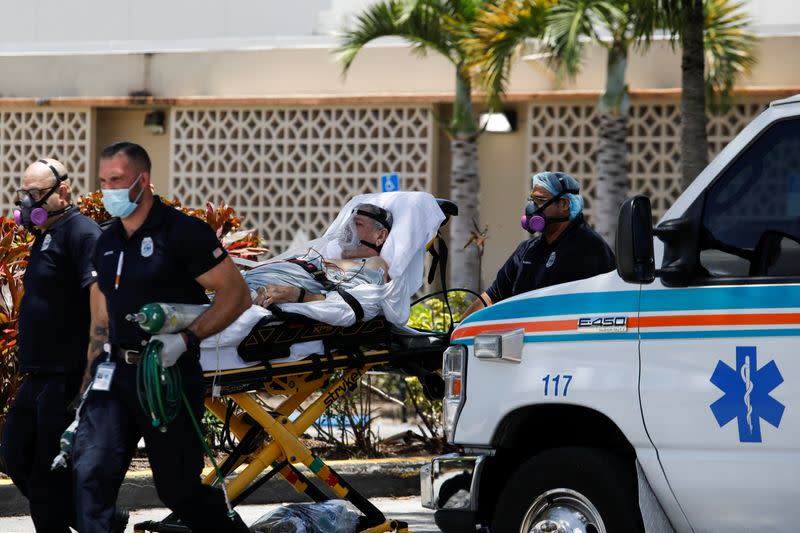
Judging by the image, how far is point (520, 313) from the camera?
600 cm

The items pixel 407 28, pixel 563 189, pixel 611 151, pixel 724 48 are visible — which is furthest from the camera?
pixel 407 28

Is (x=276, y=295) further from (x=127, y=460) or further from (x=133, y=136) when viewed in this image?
(x=133, y=136)

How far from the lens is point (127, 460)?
19.8ft

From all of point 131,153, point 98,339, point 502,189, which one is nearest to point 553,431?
point 98,339

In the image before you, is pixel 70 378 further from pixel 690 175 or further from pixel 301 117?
pixel 301 117

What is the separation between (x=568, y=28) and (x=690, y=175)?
283 centimetres

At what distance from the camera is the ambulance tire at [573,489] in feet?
18.5

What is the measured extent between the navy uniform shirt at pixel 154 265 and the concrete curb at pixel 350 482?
3291 mm

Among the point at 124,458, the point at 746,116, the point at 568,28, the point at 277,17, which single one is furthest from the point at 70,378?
the point at 277,17

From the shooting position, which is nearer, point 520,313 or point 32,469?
point 520,313

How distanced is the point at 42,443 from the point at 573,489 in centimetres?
244

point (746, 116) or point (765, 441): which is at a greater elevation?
point (746, 116)

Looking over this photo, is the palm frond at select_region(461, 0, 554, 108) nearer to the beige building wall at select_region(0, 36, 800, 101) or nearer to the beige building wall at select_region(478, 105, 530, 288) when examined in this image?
the beige building wall at select_region(0, 36, 800, 101)

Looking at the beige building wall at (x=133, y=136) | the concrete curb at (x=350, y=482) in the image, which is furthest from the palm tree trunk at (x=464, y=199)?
the concrete curb at (x=350, y=482)
